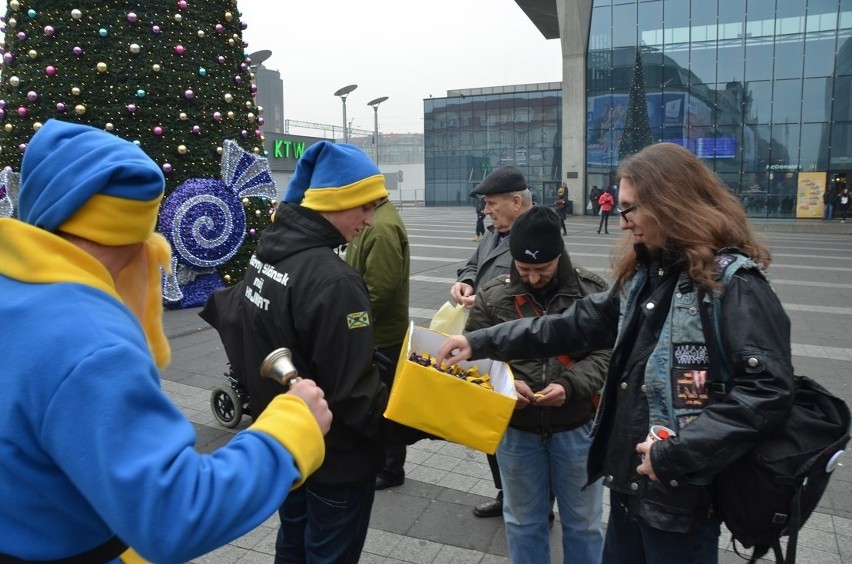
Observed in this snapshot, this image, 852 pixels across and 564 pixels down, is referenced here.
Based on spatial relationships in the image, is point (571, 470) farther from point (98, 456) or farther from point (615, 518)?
point (98, 456)

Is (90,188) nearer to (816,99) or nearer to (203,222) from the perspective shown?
(203,222)

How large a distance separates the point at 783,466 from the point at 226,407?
418 cm

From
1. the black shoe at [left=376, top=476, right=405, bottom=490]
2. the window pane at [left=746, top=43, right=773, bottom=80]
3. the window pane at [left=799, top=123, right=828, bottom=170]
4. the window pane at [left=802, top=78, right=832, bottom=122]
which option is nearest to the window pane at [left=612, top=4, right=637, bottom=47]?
the window pane at [left=746, top=43, right=773, bottom=80]

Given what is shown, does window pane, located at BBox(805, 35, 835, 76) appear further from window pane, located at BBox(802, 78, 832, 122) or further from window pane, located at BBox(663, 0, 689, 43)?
window pane, located at BBox(663, 0, 689, 43)

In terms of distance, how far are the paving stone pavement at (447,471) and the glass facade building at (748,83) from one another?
16.9m

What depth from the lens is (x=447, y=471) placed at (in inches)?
170

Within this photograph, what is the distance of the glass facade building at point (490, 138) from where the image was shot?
127 feet

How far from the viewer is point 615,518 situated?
2.22m

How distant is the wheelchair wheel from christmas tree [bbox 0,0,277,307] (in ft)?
14.0

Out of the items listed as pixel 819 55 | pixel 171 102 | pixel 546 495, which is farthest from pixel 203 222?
pixel 819 55

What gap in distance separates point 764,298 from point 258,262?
1.71 meters

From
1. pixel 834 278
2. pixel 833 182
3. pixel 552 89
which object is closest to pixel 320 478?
pixel 834 278

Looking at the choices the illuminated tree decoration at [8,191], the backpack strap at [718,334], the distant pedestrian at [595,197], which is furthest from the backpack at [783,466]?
the distant pedestrian at [595,197]

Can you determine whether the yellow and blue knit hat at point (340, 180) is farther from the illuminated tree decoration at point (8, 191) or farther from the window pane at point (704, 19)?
the window pane at point (704, 19)
